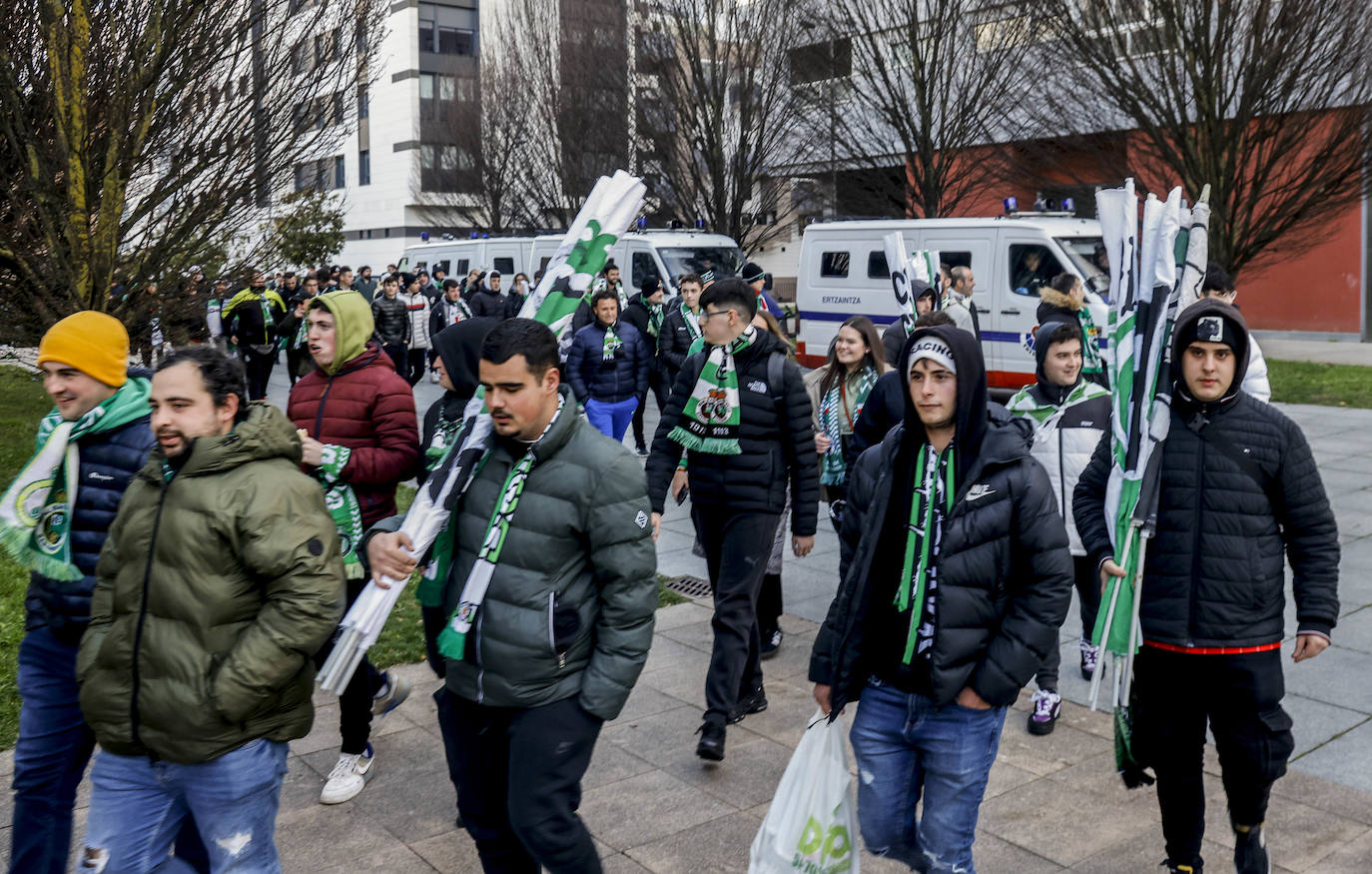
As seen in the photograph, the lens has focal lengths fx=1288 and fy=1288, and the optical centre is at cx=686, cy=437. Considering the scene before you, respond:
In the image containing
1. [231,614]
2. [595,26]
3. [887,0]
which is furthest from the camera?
[595,26]

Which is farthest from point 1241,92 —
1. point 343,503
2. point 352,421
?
point 343,503

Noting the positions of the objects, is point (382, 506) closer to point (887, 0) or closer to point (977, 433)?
point (977, 433)

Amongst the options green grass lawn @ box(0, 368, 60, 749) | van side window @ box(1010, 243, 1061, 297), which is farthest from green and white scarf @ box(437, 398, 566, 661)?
van side window @ box(1010, 243, 1061, 297)

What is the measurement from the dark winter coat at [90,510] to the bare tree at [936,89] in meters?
18.2

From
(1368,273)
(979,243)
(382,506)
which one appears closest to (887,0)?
(979,243)

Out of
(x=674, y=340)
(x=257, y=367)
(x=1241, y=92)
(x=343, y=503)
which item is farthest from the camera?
(x=257, y=367)

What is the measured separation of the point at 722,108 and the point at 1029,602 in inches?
851

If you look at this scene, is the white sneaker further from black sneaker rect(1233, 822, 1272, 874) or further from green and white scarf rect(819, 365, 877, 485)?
black sneaker rect(1233, 822, 1272, 874)

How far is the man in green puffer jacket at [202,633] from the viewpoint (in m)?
3.13

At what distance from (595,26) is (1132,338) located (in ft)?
81.9

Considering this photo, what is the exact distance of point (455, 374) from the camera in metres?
4.50

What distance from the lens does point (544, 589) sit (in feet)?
10.9

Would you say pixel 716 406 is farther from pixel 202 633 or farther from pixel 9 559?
pixel 9 559

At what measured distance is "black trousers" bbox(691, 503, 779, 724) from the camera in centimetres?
534
